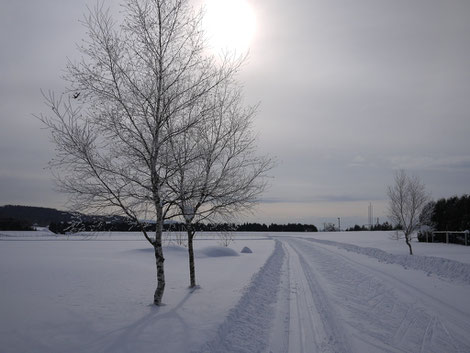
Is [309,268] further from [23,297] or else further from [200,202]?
[23,297]

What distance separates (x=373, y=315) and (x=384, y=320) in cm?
49

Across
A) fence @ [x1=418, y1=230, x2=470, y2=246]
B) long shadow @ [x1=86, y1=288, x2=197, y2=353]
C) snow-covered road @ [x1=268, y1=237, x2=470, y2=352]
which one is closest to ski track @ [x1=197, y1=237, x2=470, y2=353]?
snow-covered road @ [x1=268, y1=237, x2=470, y2=352]

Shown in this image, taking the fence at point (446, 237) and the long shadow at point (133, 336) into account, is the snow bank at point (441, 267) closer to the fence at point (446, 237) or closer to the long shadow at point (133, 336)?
the long shadow at point (133, 336)

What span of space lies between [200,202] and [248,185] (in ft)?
5.84

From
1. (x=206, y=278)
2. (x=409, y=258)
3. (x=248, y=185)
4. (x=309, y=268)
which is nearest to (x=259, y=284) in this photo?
(x=206, y=278)

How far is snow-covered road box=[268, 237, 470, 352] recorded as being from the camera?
7051 mm

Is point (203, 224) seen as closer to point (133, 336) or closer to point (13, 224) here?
point (133, 336)

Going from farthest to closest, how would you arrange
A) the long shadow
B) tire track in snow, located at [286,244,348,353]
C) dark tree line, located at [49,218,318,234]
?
1. dark tree line, located at [49,218,318,234]
2. tire track in snow, located at [286,244,348,353]
3. the long shadow

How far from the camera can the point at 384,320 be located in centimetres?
889

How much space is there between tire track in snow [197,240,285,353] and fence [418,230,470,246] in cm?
3236

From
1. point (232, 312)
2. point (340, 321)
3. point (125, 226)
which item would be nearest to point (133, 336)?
point (232, 312)

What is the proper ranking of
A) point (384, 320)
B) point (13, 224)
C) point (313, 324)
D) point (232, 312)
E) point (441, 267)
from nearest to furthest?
point (313, 324)
point (384, 320)
point (232, 312)
point (441, 267)
point (13, 224)

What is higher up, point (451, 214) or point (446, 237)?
point (451, 214)

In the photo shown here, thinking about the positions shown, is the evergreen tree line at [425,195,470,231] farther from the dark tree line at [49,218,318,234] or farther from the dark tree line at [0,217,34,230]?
the dark tree line at [0,217,34,230]
